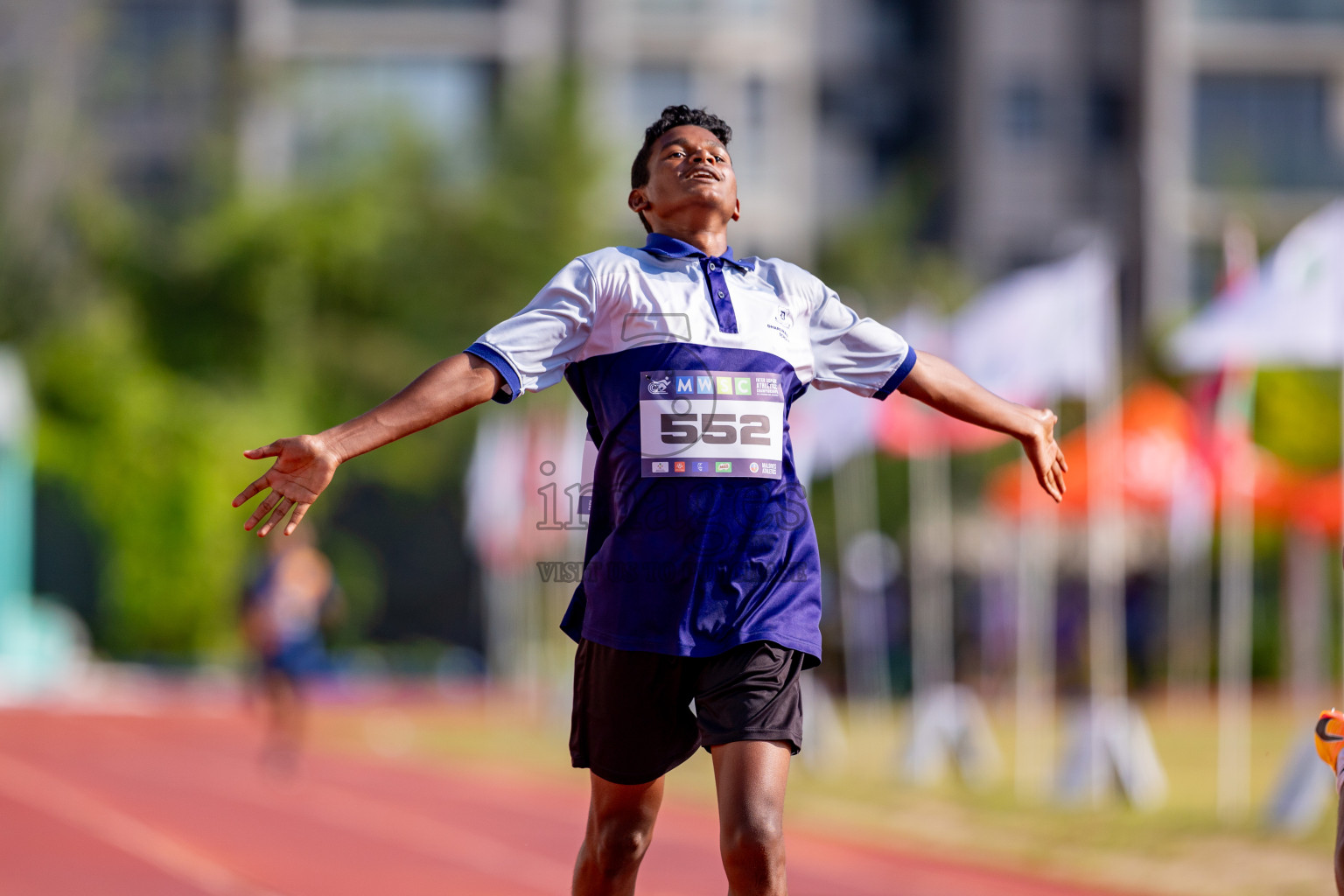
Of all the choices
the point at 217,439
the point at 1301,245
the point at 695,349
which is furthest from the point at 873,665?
the point at 695,349

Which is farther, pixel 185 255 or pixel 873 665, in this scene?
pixel 185 255

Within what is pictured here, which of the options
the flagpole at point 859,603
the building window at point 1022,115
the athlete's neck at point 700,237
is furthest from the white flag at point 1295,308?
the building window at point 1022,115

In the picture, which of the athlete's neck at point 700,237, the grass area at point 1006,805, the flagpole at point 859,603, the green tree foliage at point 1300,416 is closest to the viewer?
the athlete's neck at point 700,237

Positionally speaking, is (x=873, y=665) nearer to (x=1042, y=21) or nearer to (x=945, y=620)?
(x=945, y=620)

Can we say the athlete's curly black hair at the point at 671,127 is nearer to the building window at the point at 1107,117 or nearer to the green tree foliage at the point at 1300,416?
the green tree foliage at the point at 1300,416

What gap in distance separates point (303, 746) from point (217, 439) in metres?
11.2

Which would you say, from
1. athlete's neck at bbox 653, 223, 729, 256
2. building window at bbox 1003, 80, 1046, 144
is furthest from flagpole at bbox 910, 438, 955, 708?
athlete's neck at bbox 653, 223, 729, 256

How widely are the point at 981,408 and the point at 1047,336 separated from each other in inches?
414

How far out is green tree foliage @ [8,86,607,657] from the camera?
29.5 meters

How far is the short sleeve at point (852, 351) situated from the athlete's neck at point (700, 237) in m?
0.29

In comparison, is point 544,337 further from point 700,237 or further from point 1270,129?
point 1270,129

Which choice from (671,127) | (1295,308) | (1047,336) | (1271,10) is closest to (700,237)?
(671,127)

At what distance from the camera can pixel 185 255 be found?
32031 millimetres

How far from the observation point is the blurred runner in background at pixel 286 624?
605 inches
